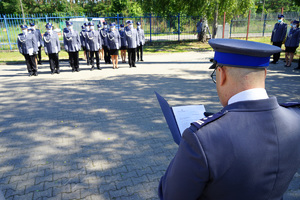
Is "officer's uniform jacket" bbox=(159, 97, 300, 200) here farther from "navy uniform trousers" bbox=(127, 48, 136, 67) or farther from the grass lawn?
the grass lawn

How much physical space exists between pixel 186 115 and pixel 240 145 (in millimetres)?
638

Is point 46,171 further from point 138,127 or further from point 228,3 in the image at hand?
point 228,3

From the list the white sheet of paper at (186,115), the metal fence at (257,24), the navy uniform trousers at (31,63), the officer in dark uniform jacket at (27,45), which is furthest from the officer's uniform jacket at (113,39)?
the metal fence at (257,24)

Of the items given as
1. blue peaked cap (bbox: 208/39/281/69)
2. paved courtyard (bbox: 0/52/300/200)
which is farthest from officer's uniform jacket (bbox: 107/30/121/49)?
blue peaked cap (bbox: 208/39/281/69)

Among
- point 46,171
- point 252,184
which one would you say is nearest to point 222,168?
point 252,184

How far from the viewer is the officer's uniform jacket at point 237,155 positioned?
105 cm

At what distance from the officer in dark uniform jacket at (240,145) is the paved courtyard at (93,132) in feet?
7.24

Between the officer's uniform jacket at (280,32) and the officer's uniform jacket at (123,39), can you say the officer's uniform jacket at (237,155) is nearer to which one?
the officer's uniform jacket at (123,39)

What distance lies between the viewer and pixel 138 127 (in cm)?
510

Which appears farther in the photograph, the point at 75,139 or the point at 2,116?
the point at 2,116

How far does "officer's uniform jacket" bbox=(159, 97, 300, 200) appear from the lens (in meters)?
1.05

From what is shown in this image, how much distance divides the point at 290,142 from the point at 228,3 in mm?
17452

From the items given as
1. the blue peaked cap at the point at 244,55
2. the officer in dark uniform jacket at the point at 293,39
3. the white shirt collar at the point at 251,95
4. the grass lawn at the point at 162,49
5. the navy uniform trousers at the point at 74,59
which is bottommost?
the grass lawn at the point at 162,49

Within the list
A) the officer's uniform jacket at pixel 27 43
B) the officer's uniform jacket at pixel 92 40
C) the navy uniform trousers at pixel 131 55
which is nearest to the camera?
the officer's uniform jacket at pixel 27 43
